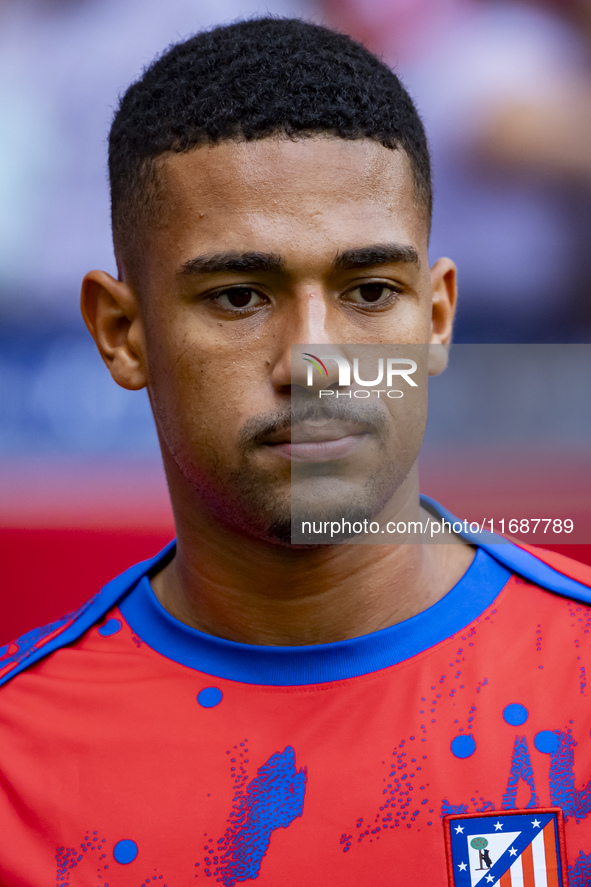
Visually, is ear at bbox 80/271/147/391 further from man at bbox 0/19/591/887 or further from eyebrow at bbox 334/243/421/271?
eyebrow at bbox 334/243/421/271

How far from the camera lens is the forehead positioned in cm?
156

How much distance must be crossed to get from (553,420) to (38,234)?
175 cm

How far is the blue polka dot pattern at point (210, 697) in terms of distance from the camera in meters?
1.67

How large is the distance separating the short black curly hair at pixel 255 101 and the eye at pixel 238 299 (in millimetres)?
257

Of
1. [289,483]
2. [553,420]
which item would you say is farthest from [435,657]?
[553,420]

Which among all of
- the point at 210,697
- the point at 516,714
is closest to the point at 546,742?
the point at 516,714

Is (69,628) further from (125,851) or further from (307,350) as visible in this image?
(307,350)

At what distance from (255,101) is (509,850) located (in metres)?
1.37

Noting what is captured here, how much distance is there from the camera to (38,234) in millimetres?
2910

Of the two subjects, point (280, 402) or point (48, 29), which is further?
point (48, 29)

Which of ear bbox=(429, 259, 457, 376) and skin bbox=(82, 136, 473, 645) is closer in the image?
skin bbox=(82, 136, 473, 645)

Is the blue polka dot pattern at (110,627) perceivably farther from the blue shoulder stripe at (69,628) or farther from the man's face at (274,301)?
the man's face at (274,301)

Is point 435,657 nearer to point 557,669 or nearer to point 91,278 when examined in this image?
point 557,669

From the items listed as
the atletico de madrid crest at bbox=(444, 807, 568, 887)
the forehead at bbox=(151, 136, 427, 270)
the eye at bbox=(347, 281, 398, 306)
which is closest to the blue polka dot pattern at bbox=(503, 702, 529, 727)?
the atletico de madrid crest at bbox=(444, 807, 568, 887)
